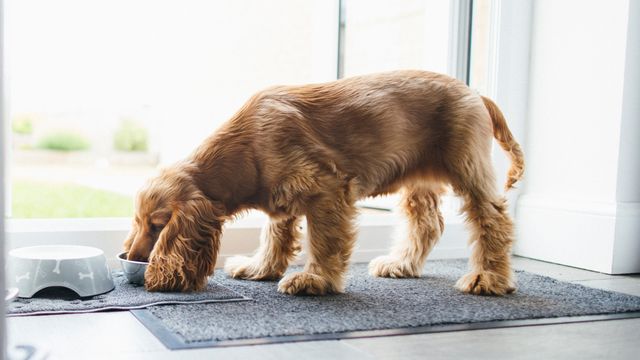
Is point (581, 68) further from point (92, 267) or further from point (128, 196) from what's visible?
point (128, 196)

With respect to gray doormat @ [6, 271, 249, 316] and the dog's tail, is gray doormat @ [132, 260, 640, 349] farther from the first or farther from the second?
the dog's tail

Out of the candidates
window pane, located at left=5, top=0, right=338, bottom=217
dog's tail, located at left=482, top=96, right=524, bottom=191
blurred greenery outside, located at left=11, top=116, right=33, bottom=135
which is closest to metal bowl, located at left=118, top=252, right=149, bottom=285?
window pane, located at left=5, top=0, right=338, bottom=217

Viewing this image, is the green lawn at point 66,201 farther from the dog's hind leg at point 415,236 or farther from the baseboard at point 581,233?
the baseboard at point 581,233

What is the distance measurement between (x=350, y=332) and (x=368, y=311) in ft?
0.79

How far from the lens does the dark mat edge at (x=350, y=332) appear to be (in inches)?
59.1

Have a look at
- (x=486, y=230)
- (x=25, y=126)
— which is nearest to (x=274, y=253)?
(x=486, y=230)

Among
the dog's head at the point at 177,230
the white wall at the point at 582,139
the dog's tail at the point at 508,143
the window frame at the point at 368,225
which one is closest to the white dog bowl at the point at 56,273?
the dog's head at the point at 177,230

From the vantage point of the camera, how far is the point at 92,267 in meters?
1.99

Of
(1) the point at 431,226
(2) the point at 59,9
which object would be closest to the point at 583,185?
(1) the point at 431,226

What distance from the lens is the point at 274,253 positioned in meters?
2.38

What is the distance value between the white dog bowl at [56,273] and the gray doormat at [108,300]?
3cm

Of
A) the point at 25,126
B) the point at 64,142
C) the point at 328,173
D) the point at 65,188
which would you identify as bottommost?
the point at 65,188

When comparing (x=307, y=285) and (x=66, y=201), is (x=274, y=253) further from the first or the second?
(x=66, y=201)

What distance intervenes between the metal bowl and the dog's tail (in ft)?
3.89
